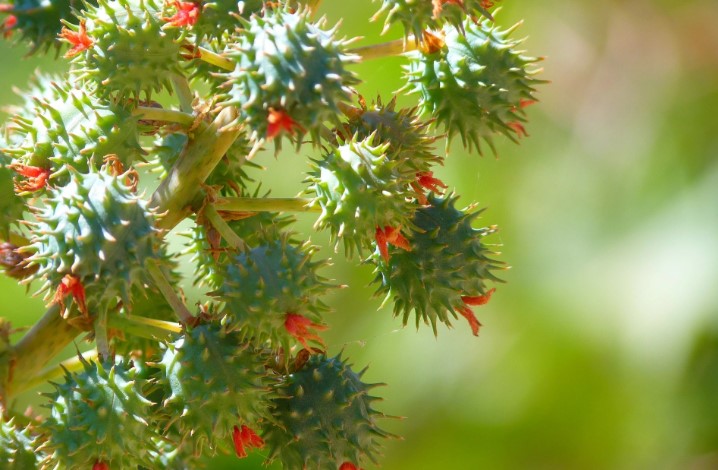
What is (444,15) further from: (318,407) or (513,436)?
(513,436)

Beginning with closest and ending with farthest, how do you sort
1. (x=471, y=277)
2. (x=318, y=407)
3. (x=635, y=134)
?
1. (x=318, y=407)
2. (x=471, y=277)
3. (x=635, y=134)

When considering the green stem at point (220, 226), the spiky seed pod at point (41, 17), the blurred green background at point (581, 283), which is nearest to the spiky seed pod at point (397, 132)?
the green stem at point (220, 226)

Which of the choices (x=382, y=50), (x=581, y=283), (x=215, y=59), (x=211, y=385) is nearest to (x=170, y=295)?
(x=211, y=385)

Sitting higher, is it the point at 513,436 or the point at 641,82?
the point at 641,82

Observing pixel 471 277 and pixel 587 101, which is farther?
pixel 587 101

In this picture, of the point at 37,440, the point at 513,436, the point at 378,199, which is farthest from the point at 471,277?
the point at 513,436

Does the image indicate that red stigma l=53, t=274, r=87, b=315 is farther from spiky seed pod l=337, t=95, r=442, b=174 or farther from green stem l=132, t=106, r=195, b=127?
spiky seed pod l=337, t=95, r=442, b=174
